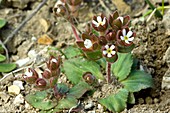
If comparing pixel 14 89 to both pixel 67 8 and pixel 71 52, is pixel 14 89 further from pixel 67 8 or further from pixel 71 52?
pixel 67 8

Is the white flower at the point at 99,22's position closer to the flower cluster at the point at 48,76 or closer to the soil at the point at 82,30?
the flower cluster at the point at 48,76

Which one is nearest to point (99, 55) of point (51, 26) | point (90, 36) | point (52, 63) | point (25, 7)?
point (90, 36)

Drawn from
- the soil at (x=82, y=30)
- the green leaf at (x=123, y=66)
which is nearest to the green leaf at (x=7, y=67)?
the soil at (x=82, y=30)

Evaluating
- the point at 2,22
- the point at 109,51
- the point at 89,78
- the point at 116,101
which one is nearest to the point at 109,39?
the point at 109,51

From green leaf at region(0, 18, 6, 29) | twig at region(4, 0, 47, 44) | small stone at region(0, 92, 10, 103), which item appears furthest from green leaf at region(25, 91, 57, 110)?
green leaf at region(0, 18, 6, 29)

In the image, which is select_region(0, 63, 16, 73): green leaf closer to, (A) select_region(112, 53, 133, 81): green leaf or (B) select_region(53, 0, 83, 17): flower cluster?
(B) select_region(53, 0, 83, 17): flower cluster

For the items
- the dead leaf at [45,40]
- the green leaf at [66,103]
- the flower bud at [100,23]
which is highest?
the flower bud at [100,23]
